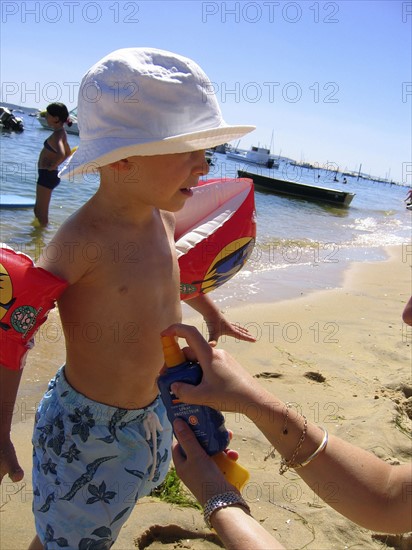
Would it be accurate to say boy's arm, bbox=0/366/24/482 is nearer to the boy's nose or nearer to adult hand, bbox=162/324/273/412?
adult hand, bbox=162/324/273/412

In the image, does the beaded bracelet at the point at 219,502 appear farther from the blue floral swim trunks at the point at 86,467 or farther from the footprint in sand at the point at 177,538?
the footprint in sand at the point at 177,538

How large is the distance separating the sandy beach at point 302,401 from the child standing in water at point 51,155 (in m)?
4.30

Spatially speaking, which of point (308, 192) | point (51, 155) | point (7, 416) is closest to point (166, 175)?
point (7, 416)

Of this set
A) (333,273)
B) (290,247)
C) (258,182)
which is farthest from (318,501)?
(258,182)

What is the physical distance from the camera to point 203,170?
201 centimetres

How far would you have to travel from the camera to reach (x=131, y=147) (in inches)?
72.5

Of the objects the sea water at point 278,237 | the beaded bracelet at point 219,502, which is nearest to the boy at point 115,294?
the sea water at point 278,237

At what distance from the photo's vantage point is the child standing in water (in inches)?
343

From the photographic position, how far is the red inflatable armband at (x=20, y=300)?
181 centimetres

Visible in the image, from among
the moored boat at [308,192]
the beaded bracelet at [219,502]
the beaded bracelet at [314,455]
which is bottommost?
the moored boat at [308,192]

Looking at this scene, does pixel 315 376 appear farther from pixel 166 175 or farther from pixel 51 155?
pixel 51 155

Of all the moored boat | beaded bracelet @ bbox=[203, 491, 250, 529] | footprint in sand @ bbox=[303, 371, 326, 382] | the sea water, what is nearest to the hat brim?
the sea water

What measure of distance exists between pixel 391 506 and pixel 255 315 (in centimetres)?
450

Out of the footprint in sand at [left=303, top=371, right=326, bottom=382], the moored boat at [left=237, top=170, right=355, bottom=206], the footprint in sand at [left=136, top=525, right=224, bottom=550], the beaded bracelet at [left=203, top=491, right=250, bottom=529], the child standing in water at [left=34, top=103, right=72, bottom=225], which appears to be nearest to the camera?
the beaded bracelet at [left=203, top=491, right=250, bottom=529]
